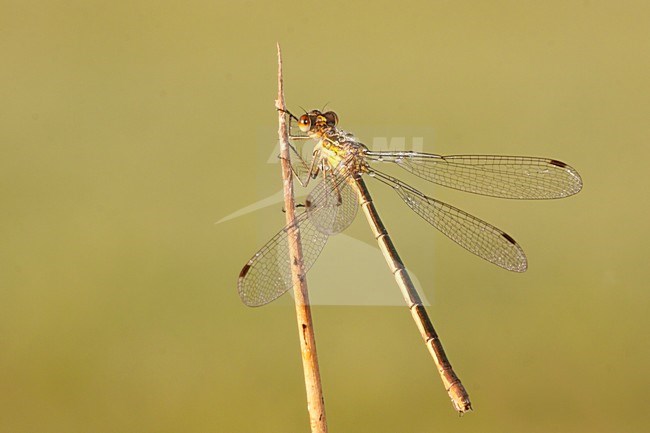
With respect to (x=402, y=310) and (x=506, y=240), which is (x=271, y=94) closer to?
(x=402, y=310)

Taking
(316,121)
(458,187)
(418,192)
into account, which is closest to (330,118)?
(316,121)

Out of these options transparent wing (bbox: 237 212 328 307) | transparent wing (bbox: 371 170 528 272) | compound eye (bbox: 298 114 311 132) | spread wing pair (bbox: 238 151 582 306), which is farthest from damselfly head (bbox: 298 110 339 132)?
transparent wing (bbox: 237 212 328 307)

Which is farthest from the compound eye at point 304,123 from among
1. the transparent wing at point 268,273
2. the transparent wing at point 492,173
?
the transparent wing at point 268,273

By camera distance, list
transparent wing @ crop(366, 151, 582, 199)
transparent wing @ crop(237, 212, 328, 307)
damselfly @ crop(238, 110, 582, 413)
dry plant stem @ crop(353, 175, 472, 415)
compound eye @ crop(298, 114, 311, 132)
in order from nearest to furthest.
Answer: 1. transparent wing @ crop(237, 212, 328, 307)
2. dry plant stem @ crop(353, 175, 472, 415)
3. damselfly @ crop(238, 110, 582, 413)
4. compound eye @ crop(298, 114, 311, 132)
5. transparent wing @ crop(366, 151, 582, 199)

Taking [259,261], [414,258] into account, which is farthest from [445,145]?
[259,261]

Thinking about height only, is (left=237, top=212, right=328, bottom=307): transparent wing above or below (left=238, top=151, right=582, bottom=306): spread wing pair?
below

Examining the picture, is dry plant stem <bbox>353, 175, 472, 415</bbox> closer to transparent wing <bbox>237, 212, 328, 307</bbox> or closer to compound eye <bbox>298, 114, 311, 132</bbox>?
compound eye <bbox>298, 114, 311, 132</bbox>
